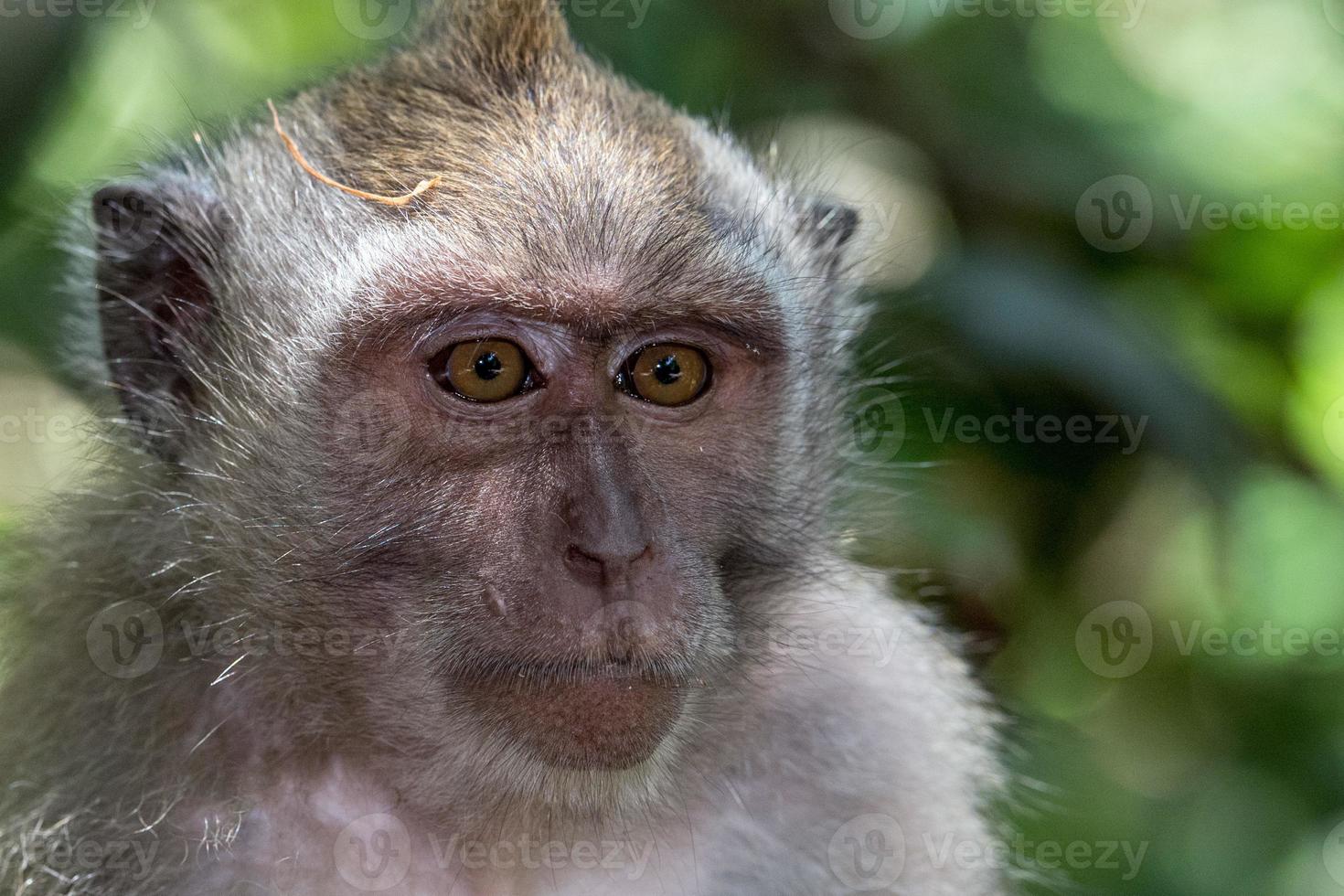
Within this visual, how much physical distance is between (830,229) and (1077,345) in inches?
43.7

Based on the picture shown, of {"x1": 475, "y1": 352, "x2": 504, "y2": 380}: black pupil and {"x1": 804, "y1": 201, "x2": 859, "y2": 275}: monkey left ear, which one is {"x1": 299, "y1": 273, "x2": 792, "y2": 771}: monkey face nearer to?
{"x1": 475, "y1": 352, "x2": 504, "y2": 380}: black pupil

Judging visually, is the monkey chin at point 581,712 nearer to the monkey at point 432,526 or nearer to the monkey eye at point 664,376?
the monkey at point 432,526

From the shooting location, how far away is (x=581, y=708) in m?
2.25

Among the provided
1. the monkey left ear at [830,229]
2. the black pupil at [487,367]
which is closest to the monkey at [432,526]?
the black pupil at [487,367]

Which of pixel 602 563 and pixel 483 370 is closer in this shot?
pixel 602 563

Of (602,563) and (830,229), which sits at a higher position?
(830,229)

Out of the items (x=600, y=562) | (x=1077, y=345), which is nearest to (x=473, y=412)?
(x=600, y=562)

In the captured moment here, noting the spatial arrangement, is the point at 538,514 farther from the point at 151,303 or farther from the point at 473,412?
the point at 151,303

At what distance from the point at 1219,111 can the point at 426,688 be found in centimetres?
393

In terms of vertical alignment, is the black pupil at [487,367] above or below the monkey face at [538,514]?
above

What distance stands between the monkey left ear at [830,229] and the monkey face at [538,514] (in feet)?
2.49

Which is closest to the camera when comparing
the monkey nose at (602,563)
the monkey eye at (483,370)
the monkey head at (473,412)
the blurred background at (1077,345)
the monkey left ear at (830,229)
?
the monkey nose at (602,563)

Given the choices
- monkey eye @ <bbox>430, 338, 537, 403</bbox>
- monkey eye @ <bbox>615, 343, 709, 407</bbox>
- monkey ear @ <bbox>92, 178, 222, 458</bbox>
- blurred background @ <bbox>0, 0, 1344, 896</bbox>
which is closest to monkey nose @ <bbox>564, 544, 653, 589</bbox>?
monkey eye @ <bbox>430, 338, 537, 403</bbox>

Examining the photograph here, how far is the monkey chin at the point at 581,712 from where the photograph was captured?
2.24m
